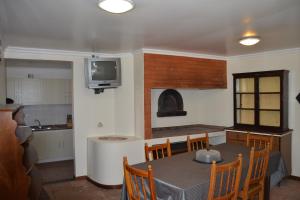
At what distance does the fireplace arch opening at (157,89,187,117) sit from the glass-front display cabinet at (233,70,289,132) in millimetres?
1195

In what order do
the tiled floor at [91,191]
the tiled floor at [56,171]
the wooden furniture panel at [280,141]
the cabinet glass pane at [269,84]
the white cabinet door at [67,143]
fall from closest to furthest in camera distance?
the tiled floor at [91,191]
the wooden furniture panel at [280,141]
the cabinet glass pane at [269,84]
the tiled floor at [56,171]
the white cabinet door at [67,143]

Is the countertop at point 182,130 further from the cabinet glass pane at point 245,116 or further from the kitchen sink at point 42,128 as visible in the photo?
the kitchen sink at point 42,128

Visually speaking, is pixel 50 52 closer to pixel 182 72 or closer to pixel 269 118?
pixel 182 72

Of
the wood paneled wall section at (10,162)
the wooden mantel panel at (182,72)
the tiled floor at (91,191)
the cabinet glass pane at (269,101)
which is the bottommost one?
the tiled floor at (91,191)

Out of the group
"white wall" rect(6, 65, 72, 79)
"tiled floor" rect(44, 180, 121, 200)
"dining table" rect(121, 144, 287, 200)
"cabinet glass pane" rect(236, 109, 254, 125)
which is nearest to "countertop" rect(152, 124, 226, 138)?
"cabinet glass pane" rect(236, 109, 254, 125)

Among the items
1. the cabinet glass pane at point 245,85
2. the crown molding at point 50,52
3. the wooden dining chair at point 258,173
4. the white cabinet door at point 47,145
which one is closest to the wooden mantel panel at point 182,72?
the cabinet glass pane at point 245,85

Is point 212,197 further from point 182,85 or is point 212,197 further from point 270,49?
point 270,49

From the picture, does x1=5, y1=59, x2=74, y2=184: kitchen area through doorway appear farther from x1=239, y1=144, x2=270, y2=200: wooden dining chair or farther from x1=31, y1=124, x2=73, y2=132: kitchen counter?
x1=239, y1=144, x2=270, y2=200: wooden dining chair

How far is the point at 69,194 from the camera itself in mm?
3762

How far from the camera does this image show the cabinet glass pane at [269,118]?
14.4ft

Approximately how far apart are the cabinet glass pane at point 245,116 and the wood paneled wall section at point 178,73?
661mm

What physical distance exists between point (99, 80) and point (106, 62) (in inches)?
12.8

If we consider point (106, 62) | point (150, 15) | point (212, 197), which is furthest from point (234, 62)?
point (212, 197)

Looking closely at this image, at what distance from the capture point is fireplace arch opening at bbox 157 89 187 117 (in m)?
5.16
